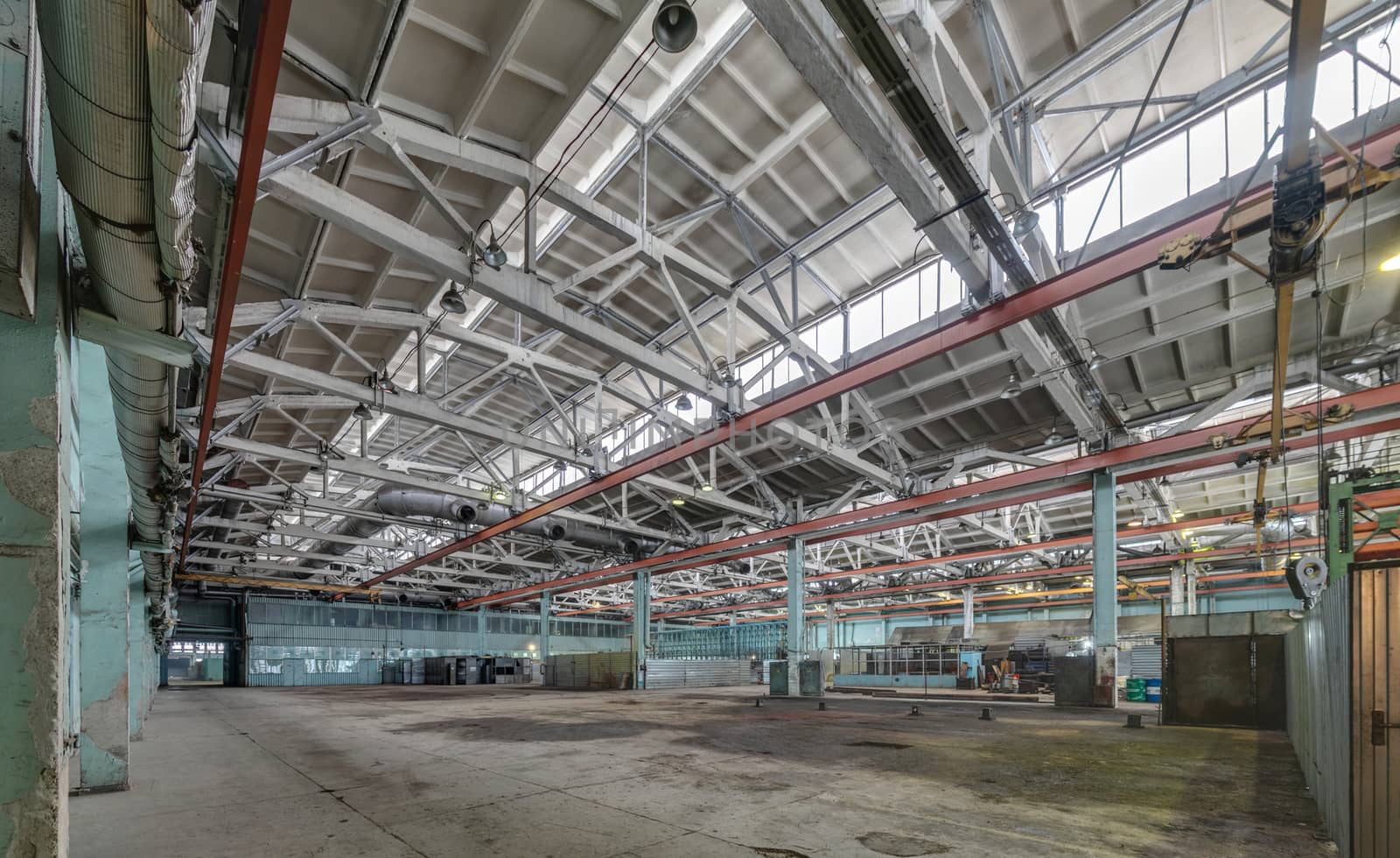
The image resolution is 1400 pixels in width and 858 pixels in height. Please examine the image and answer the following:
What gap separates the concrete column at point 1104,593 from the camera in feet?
48.5

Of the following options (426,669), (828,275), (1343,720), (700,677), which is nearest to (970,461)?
(828,275)

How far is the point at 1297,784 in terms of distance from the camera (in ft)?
22.1

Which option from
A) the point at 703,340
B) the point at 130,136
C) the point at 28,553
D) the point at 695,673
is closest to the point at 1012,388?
the point at 703,340

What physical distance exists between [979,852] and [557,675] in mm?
28439

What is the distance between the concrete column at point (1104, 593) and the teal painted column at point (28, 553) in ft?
56.3

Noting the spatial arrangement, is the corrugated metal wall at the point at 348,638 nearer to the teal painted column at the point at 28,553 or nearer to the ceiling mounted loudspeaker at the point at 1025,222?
the teal painted column at the point at 28,553

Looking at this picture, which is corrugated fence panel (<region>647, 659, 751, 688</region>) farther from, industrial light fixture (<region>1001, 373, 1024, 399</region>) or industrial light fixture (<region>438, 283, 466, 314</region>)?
industrial light fixture (<region>438, 283, 466, 314</region>)

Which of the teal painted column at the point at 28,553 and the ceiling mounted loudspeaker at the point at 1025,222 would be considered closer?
the teal painted column at the point at 28,553

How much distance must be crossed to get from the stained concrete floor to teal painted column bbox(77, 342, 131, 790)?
0.50 meters

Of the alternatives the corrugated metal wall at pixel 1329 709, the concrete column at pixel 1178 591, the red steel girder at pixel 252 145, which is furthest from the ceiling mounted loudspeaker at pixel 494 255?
the concrete column at pixel 1178 591

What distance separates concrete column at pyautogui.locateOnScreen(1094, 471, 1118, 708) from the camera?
1478 centimetres

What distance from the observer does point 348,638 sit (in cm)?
4000

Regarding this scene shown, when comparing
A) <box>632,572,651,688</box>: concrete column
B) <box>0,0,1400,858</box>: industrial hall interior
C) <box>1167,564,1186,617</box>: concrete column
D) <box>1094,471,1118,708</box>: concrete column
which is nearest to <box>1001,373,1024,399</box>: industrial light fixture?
<box>0,0,1400,858</box>: industrial hall interior

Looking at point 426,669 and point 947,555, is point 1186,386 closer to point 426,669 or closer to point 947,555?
point 947,555
